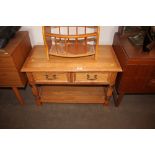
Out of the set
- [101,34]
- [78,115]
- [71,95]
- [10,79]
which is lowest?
[78,115]

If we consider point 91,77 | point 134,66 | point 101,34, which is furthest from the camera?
point 101,34

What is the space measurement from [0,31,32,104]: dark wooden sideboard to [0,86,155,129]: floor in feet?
1.25

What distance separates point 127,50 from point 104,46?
0.33m

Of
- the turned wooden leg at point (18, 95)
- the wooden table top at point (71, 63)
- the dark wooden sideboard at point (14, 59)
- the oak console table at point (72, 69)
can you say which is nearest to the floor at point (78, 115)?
the turned wooden leg at point (18, 95)

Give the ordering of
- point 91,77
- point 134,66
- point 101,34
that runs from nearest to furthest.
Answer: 1. point 134,66
2. point 91,77
3. point 101,34

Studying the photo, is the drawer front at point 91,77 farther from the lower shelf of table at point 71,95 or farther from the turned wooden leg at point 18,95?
the turned wooden leg at point 18,95

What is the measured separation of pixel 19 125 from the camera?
1.37 metres

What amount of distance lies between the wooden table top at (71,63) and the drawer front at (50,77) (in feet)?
0.24

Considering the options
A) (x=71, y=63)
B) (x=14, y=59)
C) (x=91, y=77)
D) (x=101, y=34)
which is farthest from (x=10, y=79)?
(x=101, y=34)

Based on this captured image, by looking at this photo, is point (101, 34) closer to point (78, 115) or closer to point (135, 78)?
point (135, 78)

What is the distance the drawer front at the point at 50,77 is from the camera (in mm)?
1158

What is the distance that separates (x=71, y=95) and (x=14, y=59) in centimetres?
70

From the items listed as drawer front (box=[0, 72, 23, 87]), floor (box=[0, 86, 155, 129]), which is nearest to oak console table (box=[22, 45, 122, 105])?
drawer front (box=[0, 72, 23, 87])

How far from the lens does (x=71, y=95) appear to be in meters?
1.48
